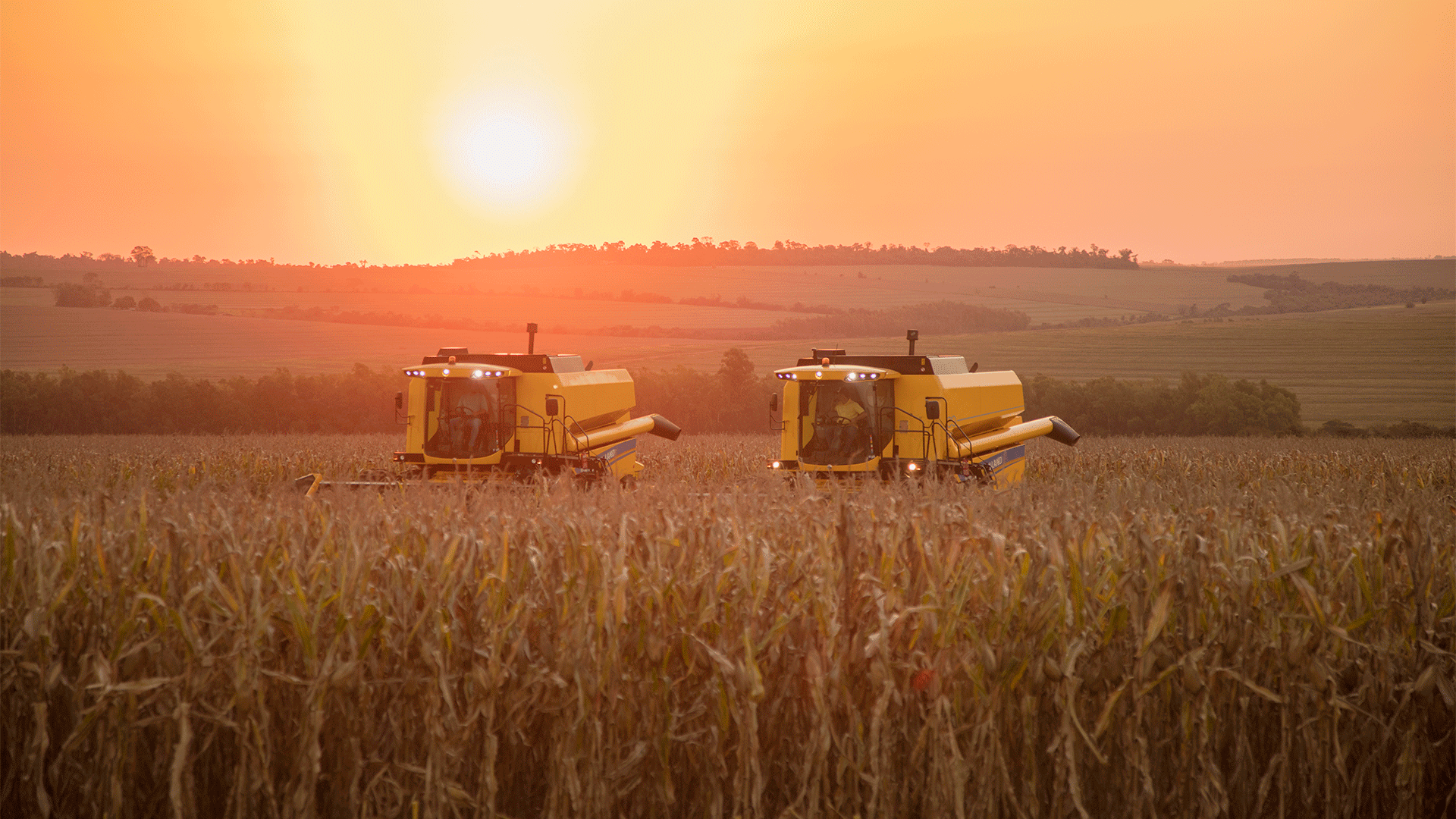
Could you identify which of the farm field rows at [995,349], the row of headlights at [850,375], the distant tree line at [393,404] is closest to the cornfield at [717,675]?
the row of headlights at [850,375]

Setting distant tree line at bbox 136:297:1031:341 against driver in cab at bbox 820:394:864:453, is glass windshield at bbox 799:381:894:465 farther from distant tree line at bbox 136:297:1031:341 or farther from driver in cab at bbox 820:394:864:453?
distant tree line at bbox 136:297:1031:341

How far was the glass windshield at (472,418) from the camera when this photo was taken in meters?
13.6

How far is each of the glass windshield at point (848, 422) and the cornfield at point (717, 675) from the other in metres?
7.99

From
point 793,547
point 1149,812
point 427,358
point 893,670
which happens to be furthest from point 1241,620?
point 427,358

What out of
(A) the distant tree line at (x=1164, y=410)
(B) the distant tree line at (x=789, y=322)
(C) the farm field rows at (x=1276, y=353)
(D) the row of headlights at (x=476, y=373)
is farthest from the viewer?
(B) the distant tree line at (x=789, y=322)

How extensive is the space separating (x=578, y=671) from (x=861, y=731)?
51.9 inches

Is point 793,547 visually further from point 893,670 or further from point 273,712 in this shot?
point 273,712

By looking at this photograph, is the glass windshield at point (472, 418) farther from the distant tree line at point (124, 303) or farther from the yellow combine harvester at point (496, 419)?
the distant tree line at point (124, 303)

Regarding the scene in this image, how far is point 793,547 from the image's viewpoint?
212 inches

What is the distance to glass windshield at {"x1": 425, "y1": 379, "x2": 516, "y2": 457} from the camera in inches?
535

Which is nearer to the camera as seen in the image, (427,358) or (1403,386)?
(427,358)

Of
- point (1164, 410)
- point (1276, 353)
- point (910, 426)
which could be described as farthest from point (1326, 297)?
point (910, 426)

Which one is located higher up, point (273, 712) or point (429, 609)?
point (429, 609)

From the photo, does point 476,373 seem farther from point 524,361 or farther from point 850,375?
point 850,375
